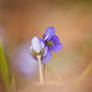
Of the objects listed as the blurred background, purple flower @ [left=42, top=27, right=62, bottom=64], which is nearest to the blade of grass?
the blurred background

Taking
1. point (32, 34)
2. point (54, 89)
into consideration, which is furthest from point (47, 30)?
point (54, 89)

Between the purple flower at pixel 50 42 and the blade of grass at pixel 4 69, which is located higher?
the purple flower at pixel 50 42

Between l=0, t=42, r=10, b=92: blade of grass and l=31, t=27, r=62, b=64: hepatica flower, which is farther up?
l=31, t=27, r=62, b=64: hepatica flower

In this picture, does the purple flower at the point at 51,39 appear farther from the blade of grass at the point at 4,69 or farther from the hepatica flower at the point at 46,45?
the blade of grass at the point at 4,69

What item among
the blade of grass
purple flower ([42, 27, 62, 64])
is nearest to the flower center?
purple flower ([42, 27, 62, 64])

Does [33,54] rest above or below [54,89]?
above

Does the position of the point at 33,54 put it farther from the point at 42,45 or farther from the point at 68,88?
the point at 68,88

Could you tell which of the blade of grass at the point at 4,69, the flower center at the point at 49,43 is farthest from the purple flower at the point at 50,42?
the blade of grass at the point at 4,69

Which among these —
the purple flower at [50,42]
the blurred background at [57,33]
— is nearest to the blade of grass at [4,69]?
the blurred background at [57,33]

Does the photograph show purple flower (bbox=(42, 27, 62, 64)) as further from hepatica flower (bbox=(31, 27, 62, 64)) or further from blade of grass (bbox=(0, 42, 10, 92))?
blade of grass (bbox=(0, 42, 10, 92))
